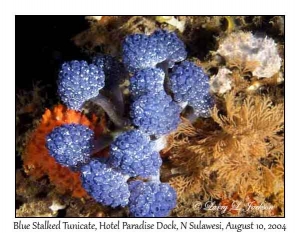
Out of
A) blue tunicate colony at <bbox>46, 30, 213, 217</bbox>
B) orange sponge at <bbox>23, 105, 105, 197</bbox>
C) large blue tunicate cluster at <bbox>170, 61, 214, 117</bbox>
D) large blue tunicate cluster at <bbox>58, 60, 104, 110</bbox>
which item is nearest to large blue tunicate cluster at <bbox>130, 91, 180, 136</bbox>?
blue tunicate colony at <bbox>46, 30, 213, 217</bbox>

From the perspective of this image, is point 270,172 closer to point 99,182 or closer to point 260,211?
point 260,211

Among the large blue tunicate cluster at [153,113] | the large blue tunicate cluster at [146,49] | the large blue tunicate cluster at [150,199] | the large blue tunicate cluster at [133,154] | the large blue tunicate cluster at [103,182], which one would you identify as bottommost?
the large blue tunicate cluster at [150,199]

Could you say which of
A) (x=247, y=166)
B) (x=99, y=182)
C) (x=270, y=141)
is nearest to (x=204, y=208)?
(x=247, y=166)

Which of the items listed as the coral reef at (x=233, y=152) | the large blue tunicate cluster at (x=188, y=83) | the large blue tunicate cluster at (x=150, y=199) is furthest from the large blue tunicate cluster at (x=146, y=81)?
the large blue tunicate cluster at (x=150, y=199)

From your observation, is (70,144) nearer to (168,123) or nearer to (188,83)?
(168,123)

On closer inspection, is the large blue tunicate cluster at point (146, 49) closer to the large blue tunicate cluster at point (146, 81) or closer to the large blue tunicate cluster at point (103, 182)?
the large blue tunicate cluster at point (146, 81)

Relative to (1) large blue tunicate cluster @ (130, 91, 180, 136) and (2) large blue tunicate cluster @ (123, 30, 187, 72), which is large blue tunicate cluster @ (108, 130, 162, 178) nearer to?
(1) large blue tunicate cluster @ (130, 91, 180, 136)
